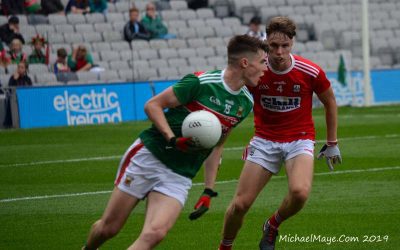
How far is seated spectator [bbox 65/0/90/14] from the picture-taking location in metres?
30.4

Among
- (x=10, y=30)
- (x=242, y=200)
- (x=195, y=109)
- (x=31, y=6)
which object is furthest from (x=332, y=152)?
(x=31, y=6)

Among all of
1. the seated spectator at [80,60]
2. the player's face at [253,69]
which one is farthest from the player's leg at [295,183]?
the seated spectator at [80,60]

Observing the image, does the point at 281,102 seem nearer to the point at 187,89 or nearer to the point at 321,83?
the point at 321,83

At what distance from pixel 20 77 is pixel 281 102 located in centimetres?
1662

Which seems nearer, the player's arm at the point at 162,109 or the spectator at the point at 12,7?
the player's arm at the point at 162,109

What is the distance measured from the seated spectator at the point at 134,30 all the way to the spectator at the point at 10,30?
381 centimetres

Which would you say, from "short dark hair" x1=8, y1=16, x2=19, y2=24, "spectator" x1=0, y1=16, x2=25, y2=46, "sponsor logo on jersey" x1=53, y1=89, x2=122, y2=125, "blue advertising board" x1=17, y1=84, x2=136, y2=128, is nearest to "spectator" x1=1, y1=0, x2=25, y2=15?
"spectator" x1=0, y1=16, x2=25, y2=46

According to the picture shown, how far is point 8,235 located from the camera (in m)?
11.3

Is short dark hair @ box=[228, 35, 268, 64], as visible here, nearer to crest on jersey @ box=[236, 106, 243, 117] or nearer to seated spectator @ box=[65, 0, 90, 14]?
crest on jersey @ box=[236, 106, 243, 117]

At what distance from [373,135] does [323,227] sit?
11084 millimetres

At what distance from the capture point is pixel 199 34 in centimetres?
3353

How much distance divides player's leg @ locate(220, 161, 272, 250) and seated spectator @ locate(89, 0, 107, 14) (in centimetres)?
2179

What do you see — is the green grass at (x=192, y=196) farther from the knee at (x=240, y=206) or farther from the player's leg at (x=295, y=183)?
the knee at (x=240, y=206)
